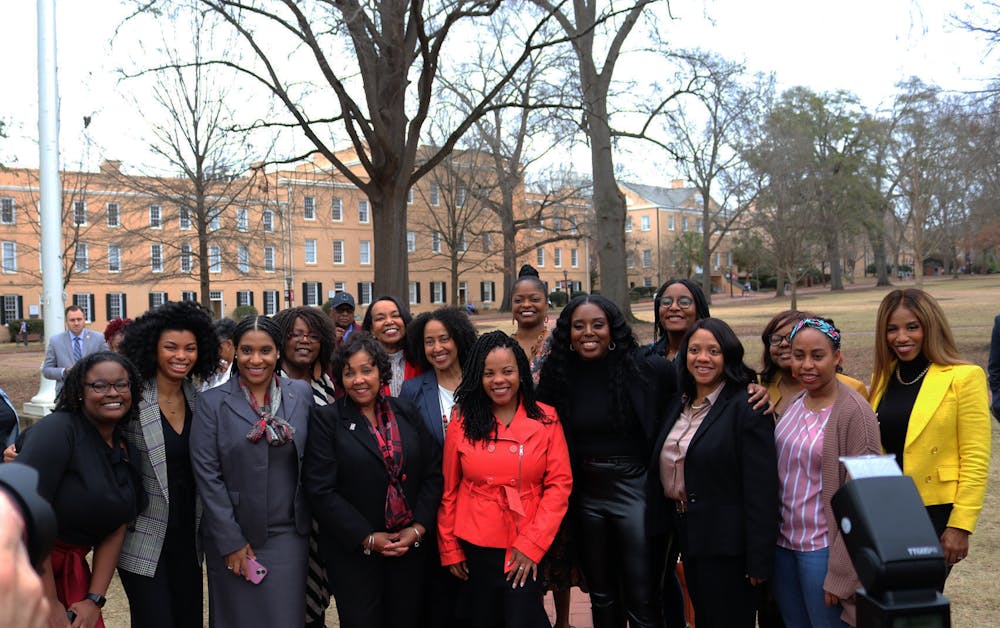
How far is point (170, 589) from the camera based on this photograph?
363 centimetres

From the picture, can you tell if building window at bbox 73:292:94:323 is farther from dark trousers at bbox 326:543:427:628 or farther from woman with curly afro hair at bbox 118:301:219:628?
dark trousers at bbox 326:543:427:628

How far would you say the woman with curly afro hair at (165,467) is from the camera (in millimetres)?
3514

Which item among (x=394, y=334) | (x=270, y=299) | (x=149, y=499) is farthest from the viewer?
(x=270, y=299)

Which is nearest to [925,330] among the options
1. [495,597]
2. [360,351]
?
[495,597]

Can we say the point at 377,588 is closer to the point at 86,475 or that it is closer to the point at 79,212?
the point at 86,475

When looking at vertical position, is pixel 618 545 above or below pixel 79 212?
below

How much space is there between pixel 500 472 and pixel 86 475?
182cm

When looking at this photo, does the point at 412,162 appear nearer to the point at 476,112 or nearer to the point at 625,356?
the point at 476,112

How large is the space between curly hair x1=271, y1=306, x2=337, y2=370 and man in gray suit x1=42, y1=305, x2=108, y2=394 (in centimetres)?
540

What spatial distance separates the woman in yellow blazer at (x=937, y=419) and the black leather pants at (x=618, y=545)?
123cm

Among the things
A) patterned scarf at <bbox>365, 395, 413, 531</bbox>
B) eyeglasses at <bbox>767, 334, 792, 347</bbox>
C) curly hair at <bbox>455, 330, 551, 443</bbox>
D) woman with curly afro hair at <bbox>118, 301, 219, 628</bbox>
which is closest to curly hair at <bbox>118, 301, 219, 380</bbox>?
woman with curly afro hair at <bbox>118, 301, 219, 628</bbox>

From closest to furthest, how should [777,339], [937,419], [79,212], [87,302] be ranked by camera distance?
[937,419] < [777,339] < [79,212] < [87,302]

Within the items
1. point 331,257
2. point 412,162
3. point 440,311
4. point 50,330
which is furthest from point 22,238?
point 440,311

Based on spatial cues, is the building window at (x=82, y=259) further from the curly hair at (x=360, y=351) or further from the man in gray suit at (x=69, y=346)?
the curly hair at (x=360, y=351)
